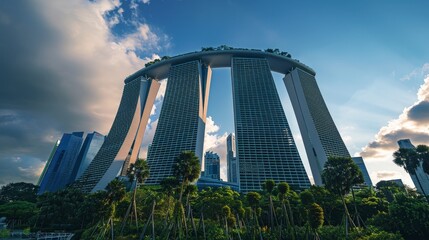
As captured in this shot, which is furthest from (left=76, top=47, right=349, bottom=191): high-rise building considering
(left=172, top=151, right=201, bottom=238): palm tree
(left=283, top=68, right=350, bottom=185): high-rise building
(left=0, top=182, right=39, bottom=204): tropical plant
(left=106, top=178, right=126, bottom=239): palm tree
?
(left=106, top=178, right=126, bottom=239): palm tree

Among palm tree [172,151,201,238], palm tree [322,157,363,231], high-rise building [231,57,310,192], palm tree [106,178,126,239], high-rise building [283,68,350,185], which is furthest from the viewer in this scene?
high-rise building [283,68,350,185]

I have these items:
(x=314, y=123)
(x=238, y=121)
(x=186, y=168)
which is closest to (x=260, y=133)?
(x=238, y=121)

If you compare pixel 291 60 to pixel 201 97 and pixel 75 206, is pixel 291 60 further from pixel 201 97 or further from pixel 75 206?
pixel 75 206

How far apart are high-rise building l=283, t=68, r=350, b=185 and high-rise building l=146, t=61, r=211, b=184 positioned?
56.5 m

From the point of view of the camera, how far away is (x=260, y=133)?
103 m

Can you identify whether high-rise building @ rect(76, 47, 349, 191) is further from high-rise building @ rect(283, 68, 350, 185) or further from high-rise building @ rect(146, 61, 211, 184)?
high-rise building @ rect(146, 61, 211, 184)

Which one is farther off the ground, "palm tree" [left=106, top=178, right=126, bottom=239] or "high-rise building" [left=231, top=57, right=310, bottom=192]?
"high-rise building" [left=231, top=57, right=310, bottom=192]

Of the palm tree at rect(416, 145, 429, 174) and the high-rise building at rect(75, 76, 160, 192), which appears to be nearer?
the palm tree at rect(416, 145, 429, 174)

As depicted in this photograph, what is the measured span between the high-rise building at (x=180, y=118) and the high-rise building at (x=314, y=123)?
56.5 m

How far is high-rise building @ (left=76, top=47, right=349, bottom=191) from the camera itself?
95812 millimetres

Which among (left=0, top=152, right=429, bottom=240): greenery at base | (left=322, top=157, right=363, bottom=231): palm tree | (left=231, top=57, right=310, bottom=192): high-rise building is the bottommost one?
(left=0, top=152, right=429, bottom=240): greenery at base

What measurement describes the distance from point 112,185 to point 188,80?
325 feet

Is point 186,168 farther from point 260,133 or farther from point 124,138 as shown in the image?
point 124,138

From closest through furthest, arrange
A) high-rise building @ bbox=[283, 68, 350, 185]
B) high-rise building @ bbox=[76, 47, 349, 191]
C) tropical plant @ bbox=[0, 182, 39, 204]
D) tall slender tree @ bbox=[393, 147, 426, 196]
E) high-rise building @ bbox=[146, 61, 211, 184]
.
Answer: tall slender tree @ bbox=[393, 147, 426, 196] → tropical plant @ bbox=[0, 182, 39, 204] → high-rise building @ bbox=[76, 47, 349, 191] → high-rise building @ bbox=[283, 68, 350, 185] → high-rise building @ bbox=[146, 61, 211, 184]
